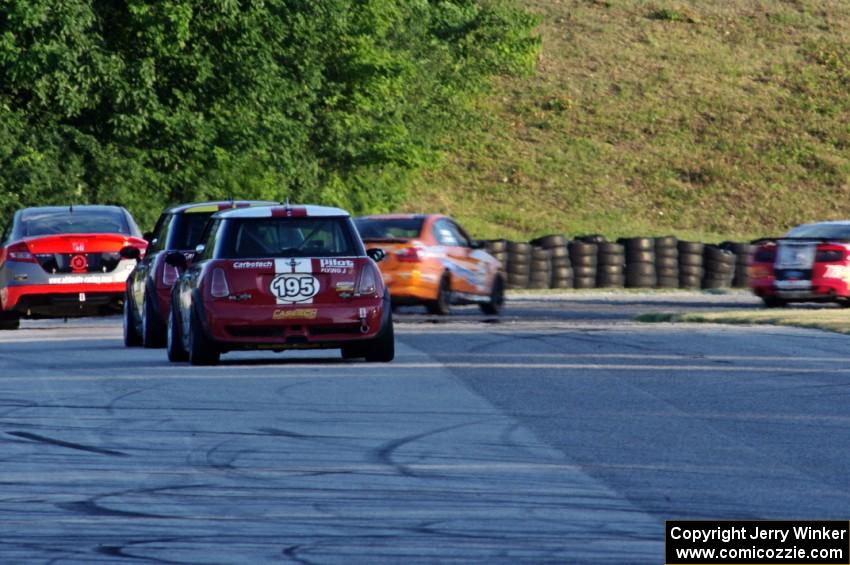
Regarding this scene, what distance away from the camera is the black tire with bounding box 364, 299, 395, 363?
17.6 meters

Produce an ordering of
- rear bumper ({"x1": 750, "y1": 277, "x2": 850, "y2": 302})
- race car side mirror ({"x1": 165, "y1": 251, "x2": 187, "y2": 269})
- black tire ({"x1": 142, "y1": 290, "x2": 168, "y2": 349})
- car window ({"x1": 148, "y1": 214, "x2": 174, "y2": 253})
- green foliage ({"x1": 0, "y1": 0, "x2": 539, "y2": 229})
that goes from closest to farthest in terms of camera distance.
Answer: race car side mirror ({"x1": 165, "y1": 251, "x2": 187, "y2": 269}) → black tire ({"x1": 142, "y1": 290, "x2": 168, "y2": 349}) → car window ({"x1": 148, "y1": 214, "x2": 174, "y2": 253}) → rear bumper ({"x1": 750, "y1": 277, "x2": 850, "y2": 302}) → green foliage ({"x1": 0, "y1": 0, "x2": 539, "y2": 229})

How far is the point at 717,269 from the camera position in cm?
4072

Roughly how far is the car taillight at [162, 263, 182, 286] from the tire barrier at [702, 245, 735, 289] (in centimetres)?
2223

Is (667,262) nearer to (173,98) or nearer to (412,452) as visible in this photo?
(173,98)

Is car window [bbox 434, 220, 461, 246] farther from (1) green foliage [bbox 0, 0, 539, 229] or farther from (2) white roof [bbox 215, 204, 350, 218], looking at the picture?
(1) green foliage [bbox 0, 0, 539, 229]

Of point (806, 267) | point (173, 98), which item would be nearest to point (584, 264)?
point (173, 98)

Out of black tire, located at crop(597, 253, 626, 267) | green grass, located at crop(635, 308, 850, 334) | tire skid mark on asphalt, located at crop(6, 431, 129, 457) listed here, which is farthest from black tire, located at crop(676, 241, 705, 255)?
tire skid mark on asphalt, located at crop(6, 431, 129, 457)

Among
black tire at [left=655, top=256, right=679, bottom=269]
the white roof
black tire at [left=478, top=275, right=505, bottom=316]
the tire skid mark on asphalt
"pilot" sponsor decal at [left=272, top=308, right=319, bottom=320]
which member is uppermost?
the white roof

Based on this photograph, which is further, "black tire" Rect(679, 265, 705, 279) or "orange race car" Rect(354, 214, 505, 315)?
"black tire" Rect(679, 265, 705, 279)

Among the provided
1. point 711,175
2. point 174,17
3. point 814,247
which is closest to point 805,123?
point 711,175

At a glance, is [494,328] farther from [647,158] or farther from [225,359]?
[647,158]

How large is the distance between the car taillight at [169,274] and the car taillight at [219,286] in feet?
8.60

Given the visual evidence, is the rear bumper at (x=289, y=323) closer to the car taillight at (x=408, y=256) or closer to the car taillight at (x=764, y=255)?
the car taillight at (x=408, y=256)

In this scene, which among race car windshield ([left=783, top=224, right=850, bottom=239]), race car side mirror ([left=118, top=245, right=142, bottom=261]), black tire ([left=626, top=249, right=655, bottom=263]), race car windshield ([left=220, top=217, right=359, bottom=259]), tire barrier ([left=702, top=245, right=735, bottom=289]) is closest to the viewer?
race car windshield ([left=220, top=217, right=359, bottom=259])
